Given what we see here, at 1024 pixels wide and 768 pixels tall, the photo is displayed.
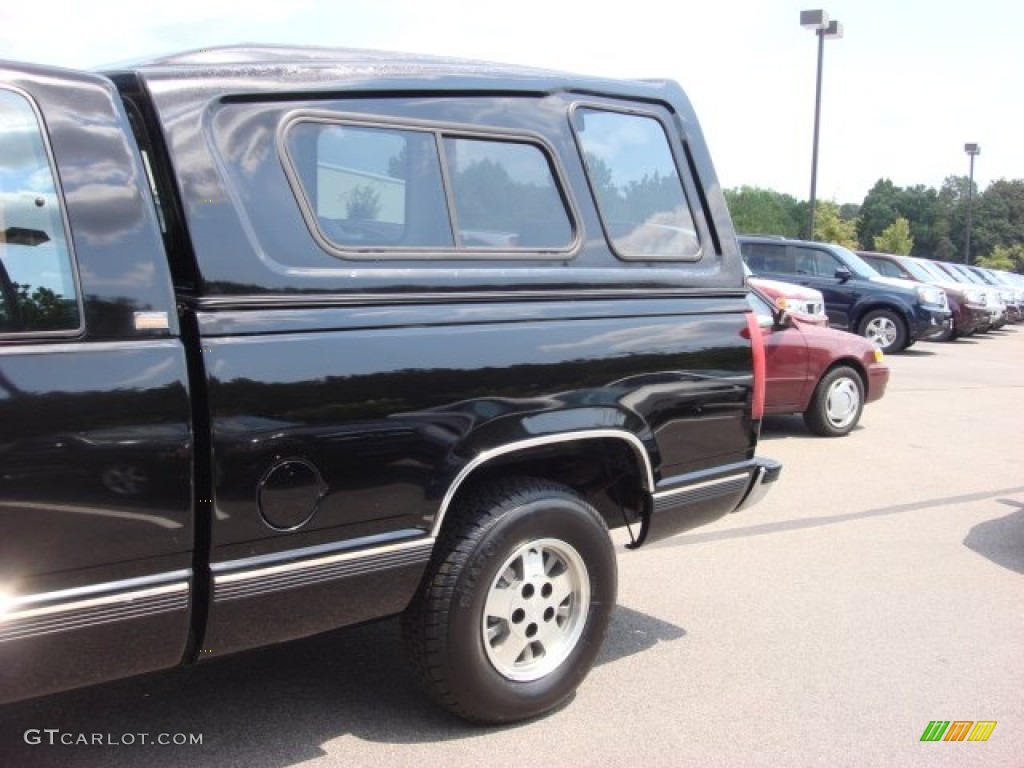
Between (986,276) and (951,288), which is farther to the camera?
(986,276)

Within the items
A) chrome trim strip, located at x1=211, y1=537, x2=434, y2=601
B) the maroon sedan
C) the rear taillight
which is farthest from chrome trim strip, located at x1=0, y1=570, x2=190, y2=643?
the maroon sedan

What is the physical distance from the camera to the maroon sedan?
886 centimetres

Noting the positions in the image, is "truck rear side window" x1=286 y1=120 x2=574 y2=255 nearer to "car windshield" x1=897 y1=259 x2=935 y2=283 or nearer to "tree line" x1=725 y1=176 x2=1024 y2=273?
"car windshield" x1=897 y1=259 x2=935 y2=283

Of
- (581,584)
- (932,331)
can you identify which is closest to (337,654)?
(581,584)

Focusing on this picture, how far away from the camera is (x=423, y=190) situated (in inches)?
125

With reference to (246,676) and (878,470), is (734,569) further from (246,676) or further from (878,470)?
(878,470)

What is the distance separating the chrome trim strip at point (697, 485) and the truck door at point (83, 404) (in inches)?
71.1

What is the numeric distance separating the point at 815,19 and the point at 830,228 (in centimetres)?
3529

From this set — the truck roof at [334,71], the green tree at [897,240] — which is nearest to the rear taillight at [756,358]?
the truck roof at [334,71]

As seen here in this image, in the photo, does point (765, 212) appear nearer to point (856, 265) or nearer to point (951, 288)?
point (951, 288)

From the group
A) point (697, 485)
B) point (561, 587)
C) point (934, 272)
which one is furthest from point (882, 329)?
point (561, 587)

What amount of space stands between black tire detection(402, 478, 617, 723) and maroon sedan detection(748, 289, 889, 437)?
5.68 meters

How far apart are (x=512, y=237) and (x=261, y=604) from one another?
1.46 m

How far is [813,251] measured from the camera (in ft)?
56.6
